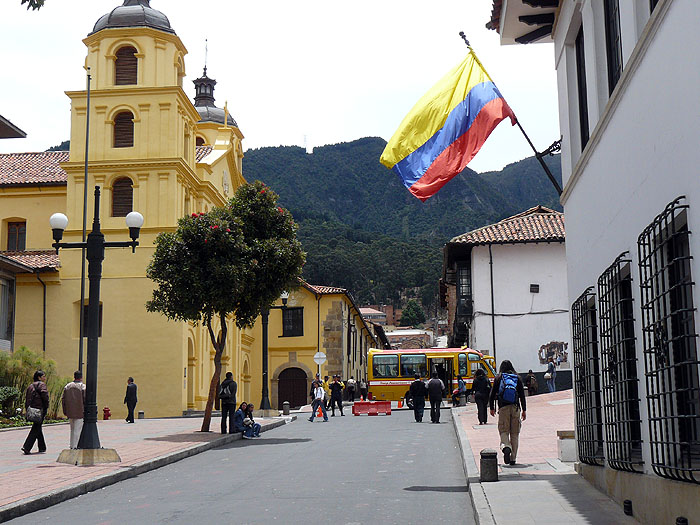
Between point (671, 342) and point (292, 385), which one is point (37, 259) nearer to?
point (292, 385)

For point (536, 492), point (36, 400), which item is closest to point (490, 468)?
point (536, 492)

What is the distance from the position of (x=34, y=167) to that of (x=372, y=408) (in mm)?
23517

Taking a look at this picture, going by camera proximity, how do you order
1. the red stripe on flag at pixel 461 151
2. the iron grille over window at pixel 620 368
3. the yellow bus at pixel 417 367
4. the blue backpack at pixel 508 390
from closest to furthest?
the iron grille over window at pixel 620 368, the red stripe on flag at pixel 461 151, the blue backpack at pixel 508 390, the yellow bus at pixel 417 367

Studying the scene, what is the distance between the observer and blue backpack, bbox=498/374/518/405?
14281mm

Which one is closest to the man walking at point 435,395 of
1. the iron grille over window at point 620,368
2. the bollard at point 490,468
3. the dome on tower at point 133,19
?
the bollard at point 490,468

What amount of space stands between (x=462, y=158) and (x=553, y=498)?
4947 millimetres

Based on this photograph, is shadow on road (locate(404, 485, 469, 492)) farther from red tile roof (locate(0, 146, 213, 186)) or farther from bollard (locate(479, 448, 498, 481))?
red tile roof (locate(0, 146, 213, 186))

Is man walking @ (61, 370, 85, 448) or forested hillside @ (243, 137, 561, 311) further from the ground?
forested hillside @ (243, 137, 561, 311)

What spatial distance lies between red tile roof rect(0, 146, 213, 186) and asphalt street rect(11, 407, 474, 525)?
27833 mm

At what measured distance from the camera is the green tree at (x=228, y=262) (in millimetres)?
22812

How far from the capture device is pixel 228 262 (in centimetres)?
2283

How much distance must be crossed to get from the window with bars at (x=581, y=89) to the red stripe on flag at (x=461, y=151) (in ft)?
3.41

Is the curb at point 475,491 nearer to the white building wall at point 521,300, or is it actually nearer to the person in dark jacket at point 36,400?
the person in dark jacket at point 36,400

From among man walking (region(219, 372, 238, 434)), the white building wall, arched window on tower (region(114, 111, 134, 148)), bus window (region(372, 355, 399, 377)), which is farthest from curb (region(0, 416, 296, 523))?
the white building wall
